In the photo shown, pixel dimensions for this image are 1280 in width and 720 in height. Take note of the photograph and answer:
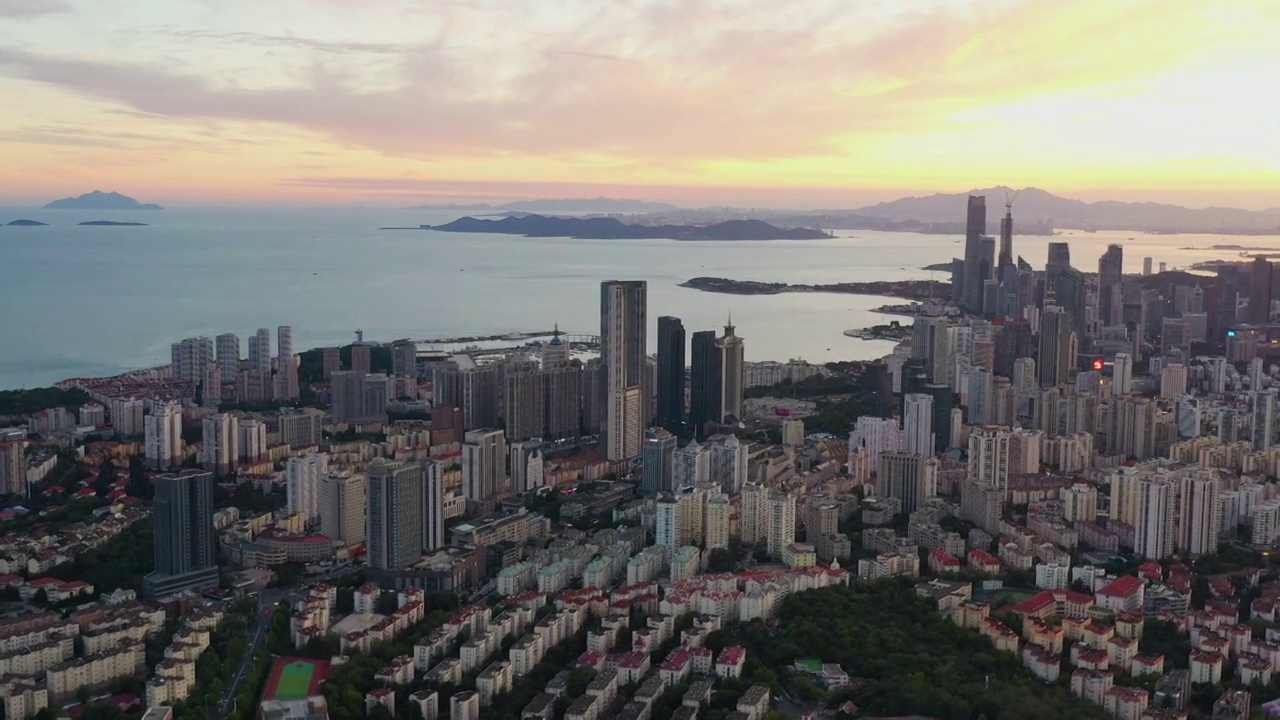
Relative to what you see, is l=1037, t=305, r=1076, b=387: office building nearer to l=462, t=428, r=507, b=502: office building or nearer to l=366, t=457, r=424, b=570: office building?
l=462, t=428, r=507, b=502: office building

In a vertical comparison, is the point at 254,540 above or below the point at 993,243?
below

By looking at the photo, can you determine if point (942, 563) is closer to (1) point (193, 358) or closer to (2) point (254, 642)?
(2) point (254, 642)

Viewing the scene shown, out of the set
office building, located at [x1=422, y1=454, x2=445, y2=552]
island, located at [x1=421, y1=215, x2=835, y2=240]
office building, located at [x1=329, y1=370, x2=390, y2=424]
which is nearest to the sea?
island, located at [x1=421, y1=215, x2=835, y2=240]

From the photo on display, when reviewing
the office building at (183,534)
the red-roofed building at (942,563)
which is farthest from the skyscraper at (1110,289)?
the office building at (183,534)

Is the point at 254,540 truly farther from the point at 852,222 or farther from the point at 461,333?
the point at 852,222

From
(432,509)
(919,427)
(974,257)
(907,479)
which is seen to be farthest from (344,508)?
(974,257)

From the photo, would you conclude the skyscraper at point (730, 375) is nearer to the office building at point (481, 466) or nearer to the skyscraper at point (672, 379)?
the skyscraper at point (672, 379)

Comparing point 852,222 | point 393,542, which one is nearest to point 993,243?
point 393,542
